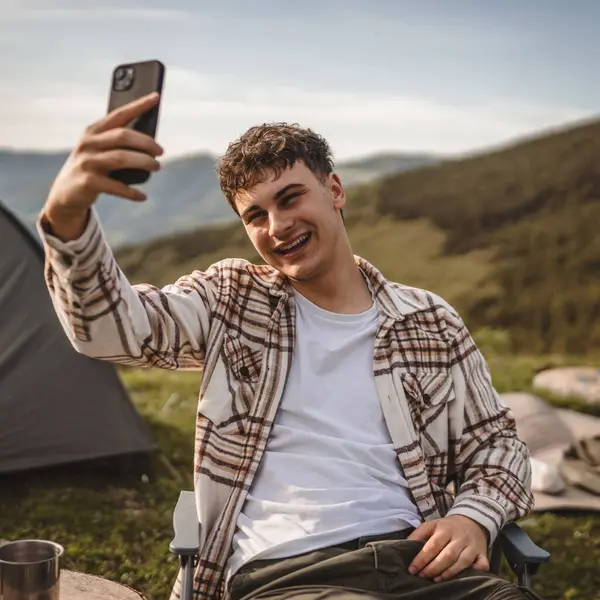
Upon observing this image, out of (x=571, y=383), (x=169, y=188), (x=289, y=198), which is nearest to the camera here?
(x=289, y=198)

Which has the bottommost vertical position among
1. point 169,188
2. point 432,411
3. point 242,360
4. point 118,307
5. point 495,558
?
point 495,558

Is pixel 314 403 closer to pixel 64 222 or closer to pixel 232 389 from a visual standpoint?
pixel 232 389

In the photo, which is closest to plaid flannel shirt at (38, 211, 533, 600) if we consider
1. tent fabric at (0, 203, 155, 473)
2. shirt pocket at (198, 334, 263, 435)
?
shirt pocket at (198, 334, 263, 435)

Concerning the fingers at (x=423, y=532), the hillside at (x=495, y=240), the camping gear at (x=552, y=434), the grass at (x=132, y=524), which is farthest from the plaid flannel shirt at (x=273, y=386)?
the hillside at (x=495, y=240)

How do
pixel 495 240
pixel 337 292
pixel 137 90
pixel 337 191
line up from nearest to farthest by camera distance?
pixel 137 90 < pixel 337 292 < pixel 337 191 < pixel 495 240

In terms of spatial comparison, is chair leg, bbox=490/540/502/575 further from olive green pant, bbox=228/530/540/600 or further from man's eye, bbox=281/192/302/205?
man's eye, bbox=281/192/302/205

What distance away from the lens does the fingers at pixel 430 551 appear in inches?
76.1

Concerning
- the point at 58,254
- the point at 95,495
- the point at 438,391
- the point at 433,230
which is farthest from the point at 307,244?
the point at 433,230

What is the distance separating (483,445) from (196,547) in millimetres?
849

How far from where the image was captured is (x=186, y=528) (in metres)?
1.99

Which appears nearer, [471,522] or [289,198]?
[471,522]

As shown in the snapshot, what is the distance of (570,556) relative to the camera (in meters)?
4.09

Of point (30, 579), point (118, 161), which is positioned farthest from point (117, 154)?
point (30, 579)

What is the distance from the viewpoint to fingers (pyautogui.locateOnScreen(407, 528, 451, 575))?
1.93 metres
